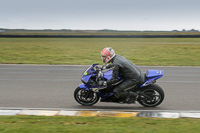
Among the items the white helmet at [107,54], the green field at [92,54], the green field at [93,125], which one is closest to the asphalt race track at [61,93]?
the white helmet at [107,54]

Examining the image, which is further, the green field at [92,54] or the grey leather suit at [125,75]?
the green field at [92,54]

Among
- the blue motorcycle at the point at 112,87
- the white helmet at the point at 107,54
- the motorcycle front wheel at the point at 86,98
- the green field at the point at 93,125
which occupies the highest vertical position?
the white helmet at the point at 107,54

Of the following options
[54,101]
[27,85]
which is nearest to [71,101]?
[54,101]

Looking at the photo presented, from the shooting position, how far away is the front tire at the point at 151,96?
331 inches

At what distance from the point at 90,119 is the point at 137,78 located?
6.38 feet

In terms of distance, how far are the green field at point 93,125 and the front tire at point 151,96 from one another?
1.43 m

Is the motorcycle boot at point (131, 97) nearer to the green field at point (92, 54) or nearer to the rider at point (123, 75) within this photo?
the rider at point (123, 75)

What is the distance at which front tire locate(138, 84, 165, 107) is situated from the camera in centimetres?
840

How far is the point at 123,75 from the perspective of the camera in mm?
8367

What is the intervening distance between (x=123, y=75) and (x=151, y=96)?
93cm

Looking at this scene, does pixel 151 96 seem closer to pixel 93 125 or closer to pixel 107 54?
pixel 107 54

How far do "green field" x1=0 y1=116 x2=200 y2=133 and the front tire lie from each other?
4.70 feet

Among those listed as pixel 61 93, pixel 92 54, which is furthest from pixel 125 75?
pixel 92 54

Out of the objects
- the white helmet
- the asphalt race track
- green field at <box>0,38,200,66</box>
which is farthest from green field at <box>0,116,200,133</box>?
green field at <box>0,38,200,66</box>
